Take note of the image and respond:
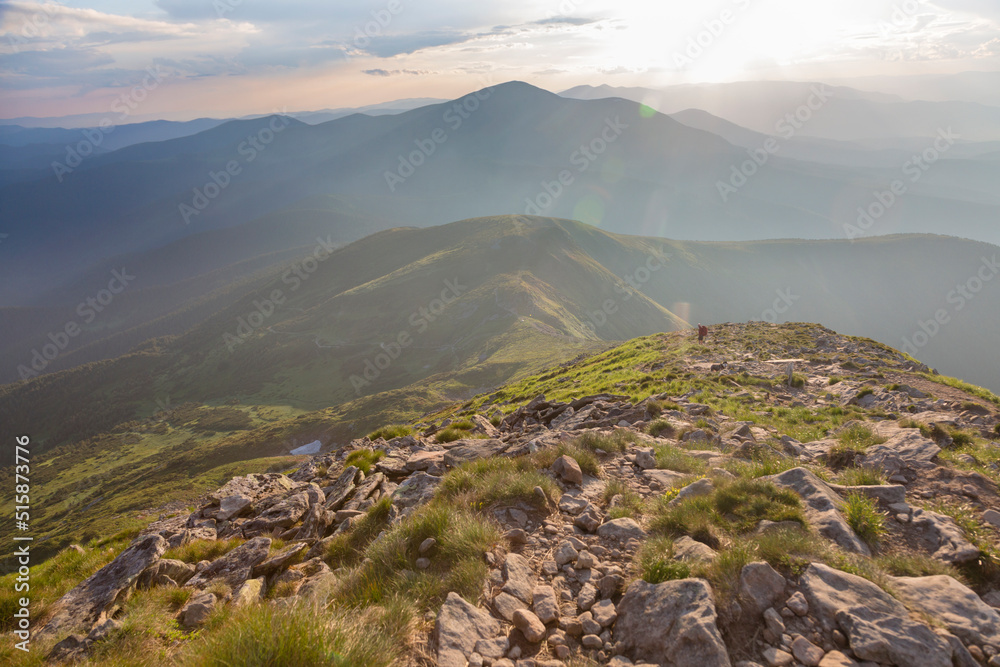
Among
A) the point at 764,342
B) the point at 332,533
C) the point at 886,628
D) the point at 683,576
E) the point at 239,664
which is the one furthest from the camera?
the point at 764,342

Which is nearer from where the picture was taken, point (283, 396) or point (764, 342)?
point (764, 342)

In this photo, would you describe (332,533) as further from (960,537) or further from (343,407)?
(343,407)

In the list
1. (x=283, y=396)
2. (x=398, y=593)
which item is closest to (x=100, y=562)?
(x=398, y=593)

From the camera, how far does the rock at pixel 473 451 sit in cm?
1278

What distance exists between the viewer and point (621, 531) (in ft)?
24.9

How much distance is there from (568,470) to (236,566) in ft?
25.8

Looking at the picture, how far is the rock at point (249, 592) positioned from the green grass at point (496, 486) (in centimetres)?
382

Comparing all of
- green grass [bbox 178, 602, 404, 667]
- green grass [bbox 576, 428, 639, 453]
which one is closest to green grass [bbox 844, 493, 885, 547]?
green grass [bbox 576, 428, 639, 453]

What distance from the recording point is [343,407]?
146m

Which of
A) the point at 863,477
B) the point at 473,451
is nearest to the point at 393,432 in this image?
the point at 473,451

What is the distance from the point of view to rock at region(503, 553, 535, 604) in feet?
20.6

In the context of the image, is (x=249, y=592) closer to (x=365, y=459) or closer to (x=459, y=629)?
(x=459, y=629)

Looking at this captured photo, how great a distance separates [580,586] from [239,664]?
4459 mm

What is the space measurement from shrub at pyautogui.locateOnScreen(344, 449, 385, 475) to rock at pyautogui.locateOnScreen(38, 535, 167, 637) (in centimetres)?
541
